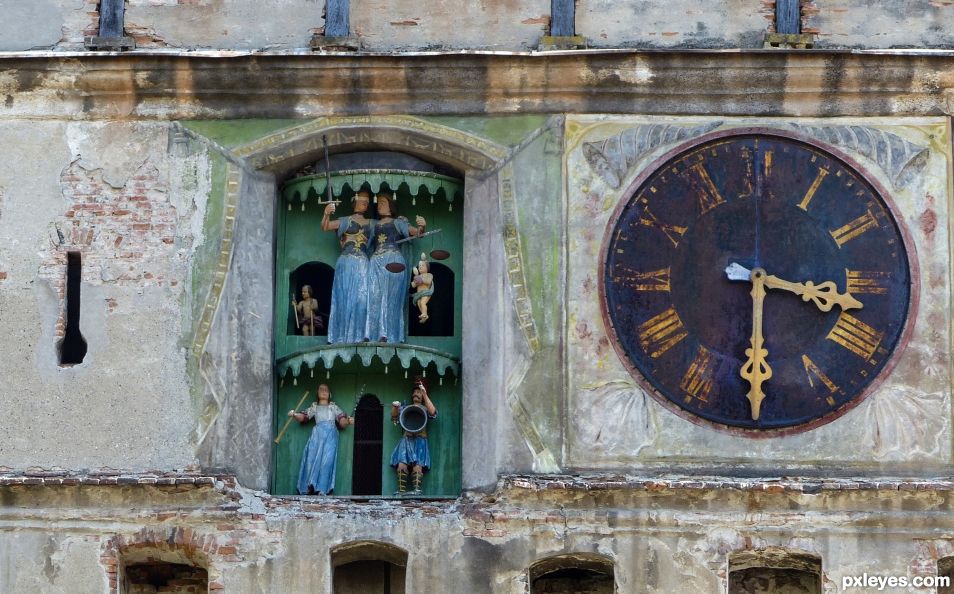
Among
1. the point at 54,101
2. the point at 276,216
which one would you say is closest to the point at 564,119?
the point at 276,216

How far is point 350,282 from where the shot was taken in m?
20.6

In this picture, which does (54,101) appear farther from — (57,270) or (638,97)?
(638,97)

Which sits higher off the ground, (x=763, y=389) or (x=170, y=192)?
(x=170, y=192)

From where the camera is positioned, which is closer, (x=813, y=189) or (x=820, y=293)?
(x=820, y=293)

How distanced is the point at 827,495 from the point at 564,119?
9.86 feet

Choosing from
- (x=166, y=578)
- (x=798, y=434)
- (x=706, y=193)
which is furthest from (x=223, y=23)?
(x=798, y=434)

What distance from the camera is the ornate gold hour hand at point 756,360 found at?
65.9 feet

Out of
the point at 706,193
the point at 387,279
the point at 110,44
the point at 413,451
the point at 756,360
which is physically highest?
the point at 110,44

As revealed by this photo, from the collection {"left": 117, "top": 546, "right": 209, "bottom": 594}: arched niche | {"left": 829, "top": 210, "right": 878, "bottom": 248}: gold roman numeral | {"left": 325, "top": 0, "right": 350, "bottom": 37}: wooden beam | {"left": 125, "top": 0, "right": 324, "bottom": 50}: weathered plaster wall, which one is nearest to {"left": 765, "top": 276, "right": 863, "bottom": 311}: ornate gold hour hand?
{"left": 829, "top": 210, "right": 878, "bottom": 248}: gold roman numeral

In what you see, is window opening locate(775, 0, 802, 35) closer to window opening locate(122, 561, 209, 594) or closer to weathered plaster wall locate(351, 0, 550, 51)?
weathered plaster wall locate(351, 0, 550, 51)

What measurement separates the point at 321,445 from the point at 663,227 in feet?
8.55

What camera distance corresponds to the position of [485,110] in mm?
20641

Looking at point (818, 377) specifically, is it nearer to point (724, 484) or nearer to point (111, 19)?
point (724, 484)

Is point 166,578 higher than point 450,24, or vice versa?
point 450,24
